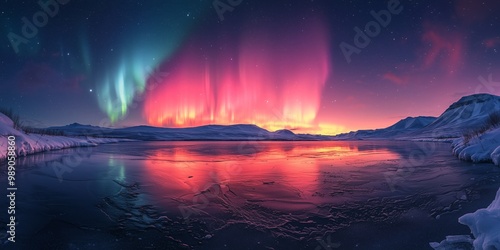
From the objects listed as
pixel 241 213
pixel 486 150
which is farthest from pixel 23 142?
pixel 486 150

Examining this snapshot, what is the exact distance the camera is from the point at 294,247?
4.12 meters

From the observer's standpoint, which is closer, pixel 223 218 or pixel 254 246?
pixel 254 246

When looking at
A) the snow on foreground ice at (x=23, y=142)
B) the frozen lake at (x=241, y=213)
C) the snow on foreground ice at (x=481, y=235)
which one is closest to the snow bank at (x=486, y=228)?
the snow on foreground ice at (x=481, y=235)

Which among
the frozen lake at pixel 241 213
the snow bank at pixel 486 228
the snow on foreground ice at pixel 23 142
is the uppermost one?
the snow on foreground ice at pixel 23 142

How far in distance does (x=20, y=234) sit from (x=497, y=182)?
42.9 ft

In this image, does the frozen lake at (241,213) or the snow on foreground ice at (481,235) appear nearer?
the snow on foreground ice at (481,235)

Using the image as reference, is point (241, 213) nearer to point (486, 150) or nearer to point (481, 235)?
point (481, 235)

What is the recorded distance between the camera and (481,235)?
3.82m

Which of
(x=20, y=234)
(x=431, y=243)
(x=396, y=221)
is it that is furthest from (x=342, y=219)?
(x=20, y=234)

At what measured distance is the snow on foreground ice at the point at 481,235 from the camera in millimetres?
3424

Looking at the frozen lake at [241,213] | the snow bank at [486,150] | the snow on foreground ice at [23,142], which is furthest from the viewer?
the snow on foreground ice at [23,142]

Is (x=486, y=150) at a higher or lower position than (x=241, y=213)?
higher

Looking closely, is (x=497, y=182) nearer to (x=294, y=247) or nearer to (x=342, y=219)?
(x=342, y=219)

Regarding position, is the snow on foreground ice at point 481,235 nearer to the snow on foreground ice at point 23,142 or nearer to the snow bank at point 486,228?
the snow bank at point 486,228
